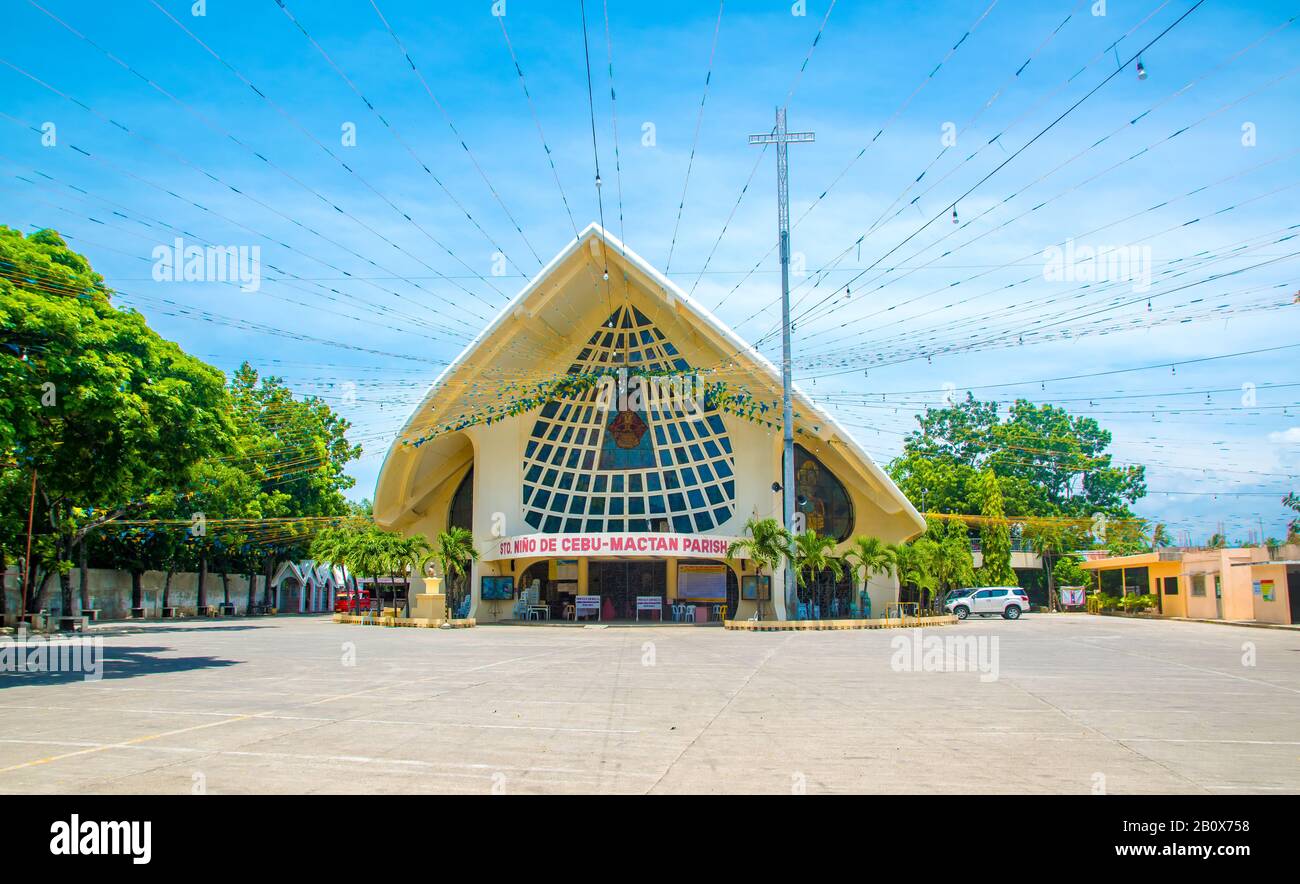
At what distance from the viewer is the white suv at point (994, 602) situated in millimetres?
47344

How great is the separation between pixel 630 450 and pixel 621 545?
23.0 feet

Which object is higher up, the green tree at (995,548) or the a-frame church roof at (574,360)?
the a-frame church roof at (574,360)

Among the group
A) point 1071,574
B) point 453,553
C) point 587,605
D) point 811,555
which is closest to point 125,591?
point 453,553

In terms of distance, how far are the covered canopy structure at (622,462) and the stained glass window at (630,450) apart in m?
0.07

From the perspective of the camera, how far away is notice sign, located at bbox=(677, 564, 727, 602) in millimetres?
42656

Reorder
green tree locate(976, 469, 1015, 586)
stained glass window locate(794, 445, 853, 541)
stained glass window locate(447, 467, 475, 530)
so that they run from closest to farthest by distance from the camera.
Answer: stained glass window locate(794, 445, 853, 541) → stained glass window locate(447, 467, 475, 530) → green tree locate(976, 469, 1015, 586)

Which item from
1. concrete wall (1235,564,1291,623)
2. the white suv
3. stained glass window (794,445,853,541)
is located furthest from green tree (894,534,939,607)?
concrete wall (1235,564,1291,623)

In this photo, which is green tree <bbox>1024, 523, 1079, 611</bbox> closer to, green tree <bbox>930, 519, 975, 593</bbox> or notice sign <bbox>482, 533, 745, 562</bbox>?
green tree <bbox>930, 519, 975, 593</bbox>

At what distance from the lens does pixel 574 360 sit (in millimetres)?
44469

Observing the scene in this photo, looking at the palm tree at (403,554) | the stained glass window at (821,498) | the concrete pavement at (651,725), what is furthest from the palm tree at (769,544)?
the concrete pavement at (651,725)

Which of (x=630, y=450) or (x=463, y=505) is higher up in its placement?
(x=630, y=450)

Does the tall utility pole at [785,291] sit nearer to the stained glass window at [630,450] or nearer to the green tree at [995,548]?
the stained glass window at [630,450]

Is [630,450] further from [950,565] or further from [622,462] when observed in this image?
[950,565]

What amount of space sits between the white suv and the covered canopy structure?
157 inches
